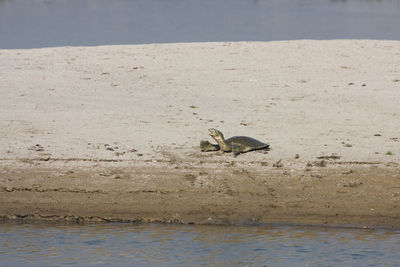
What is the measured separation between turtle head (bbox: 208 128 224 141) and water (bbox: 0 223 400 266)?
220 cm

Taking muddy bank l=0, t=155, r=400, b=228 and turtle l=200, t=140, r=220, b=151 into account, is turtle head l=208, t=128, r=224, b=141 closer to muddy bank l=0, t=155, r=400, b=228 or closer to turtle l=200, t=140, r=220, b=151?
turtle l=200, t=140, r=220, b=151

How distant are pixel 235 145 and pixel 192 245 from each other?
7.83ft

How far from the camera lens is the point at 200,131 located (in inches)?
440

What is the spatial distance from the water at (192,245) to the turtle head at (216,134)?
2196 millimetres

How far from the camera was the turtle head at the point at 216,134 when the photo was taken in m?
10.3

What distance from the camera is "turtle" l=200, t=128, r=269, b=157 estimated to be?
1001 centimetres

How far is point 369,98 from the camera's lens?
13.0 m

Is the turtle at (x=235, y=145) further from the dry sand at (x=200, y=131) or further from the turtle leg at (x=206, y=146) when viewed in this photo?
the dry sand at (x=200, y=131)

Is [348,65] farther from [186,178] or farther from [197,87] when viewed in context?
[186,178]

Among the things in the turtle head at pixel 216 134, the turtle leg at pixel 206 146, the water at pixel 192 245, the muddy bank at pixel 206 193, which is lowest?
the water at pixel 192 245

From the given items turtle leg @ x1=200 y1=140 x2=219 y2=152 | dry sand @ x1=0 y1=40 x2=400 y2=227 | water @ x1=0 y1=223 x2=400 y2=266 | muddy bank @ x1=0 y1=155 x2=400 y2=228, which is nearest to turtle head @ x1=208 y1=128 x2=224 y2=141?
turtle leg @ x1=200 y1=140 x2=219 y2=152

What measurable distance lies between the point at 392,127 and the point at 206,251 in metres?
4.70

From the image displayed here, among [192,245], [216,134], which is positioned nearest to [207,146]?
[216,134]

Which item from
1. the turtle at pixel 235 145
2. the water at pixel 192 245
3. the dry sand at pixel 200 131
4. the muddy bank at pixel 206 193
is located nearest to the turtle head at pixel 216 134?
the turtle at pixel 235 145
